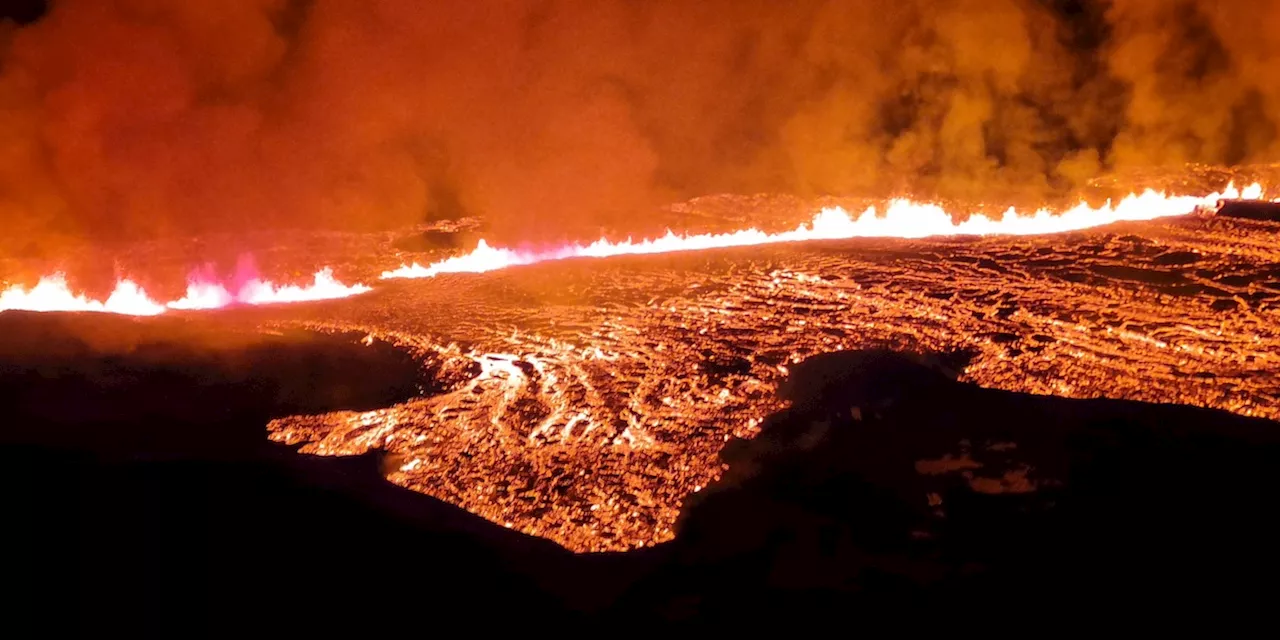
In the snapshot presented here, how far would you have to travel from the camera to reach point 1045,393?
371 centimetres

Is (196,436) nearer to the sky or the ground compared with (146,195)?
nearer to the ground

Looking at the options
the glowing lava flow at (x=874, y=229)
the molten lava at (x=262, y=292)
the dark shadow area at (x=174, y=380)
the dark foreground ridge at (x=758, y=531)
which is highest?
the glowing lava flow at (x=874, y=229)

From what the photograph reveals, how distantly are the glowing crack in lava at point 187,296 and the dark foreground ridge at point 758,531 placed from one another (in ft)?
9.38

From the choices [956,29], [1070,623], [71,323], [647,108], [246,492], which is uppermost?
[956,29]

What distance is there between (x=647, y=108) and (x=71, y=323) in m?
6.26

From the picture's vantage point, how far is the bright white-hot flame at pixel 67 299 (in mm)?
6688

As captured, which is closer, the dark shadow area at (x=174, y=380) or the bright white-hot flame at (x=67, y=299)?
the dark shadow area at (x=174, y=380)

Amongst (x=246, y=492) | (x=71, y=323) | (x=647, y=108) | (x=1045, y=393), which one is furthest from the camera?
(x=647, y=108)

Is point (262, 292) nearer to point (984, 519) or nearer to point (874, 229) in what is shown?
point (874, 229)

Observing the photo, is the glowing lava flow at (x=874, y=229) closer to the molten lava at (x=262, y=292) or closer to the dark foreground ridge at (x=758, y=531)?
the molten lava at (x=262, y=292)

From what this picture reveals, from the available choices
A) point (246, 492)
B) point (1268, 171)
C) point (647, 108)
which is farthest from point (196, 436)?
point (1268, 171)

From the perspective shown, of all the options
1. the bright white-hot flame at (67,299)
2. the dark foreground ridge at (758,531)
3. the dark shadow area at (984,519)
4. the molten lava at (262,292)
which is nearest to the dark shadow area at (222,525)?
the dark foreground ridge at (758,531)

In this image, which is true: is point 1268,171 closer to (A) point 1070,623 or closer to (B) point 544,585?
(A) point 1070,623

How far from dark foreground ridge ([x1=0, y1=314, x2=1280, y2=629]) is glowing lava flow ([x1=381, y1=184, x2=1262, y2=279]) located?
11.4ft
